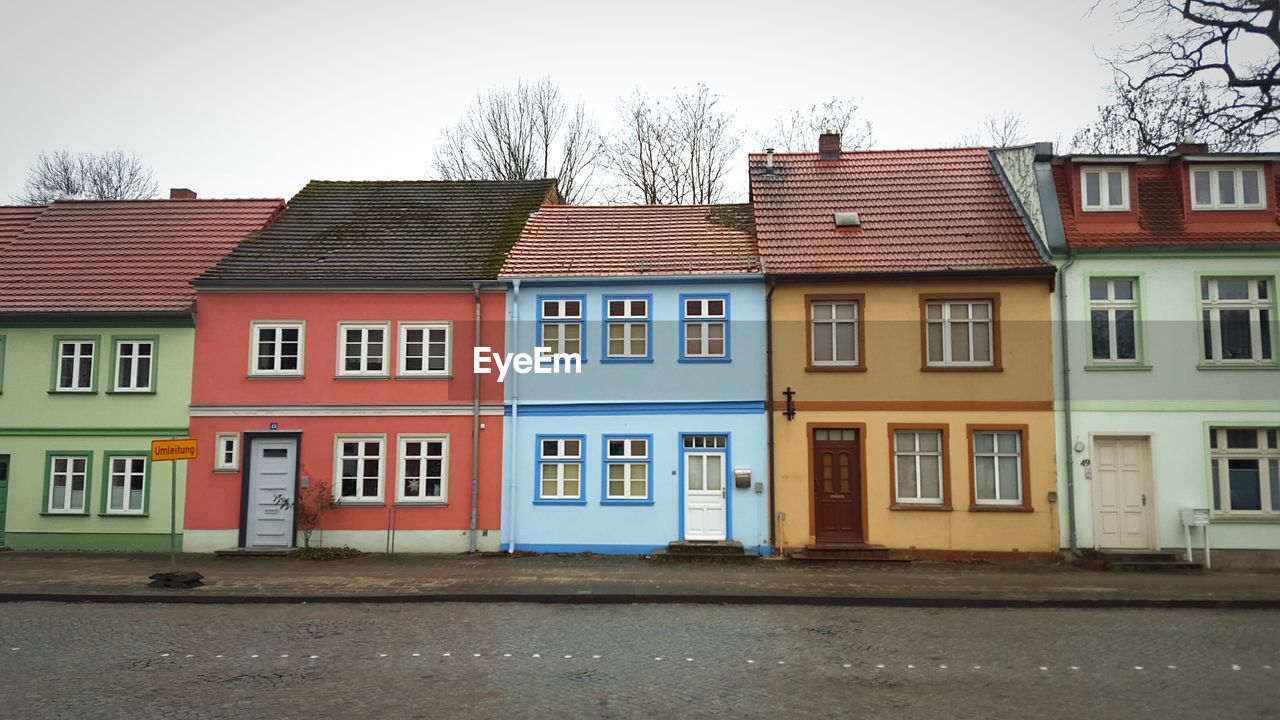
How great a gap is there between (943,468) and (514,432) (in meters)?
8.67

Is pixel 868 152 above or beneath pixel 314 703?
above

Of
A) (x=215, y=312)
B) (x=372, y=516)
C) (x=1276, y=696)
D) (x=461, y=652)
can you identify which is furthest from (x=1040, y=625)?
(x=215, y=312)

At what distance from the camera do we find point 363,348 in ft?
65.1

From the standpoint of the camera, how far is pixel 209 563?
18.1 metres

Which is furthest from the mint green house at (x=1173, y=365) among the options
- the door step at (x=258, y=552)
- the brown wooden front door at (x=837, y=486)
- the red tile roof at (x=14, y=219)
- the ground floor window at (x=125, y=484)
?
the red tile roof at (x=14, y=219)

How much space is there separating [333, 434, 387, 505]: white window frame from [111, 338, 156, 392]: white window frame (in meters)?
4.44

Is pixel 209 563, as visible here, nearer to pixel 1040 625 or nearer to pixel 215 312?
pixel 215 312

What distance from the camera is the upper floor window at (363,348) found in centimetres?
1980

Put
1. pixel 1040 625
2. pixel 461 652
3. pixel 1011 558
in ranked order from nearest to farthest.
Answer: pixel 461 652 → pixel 1040 625 → pixel 1011 558

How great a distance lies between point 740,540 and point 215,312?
39.9 feet

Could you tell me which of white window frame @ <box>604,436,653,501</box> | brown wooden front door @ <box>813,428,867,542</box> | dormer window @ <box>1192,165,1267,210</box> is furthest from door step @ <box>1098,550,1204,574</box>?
white window frame @ <box>604,436,653,501</box>

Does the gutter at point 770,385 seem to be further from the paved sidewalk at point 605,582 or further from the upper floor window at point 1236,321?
the upper floor window at point 1236,321

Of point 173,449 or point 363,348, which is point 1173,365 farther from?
point 173,449

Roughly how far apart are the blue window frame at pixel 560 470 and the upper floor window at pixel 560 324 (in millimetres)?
1902
